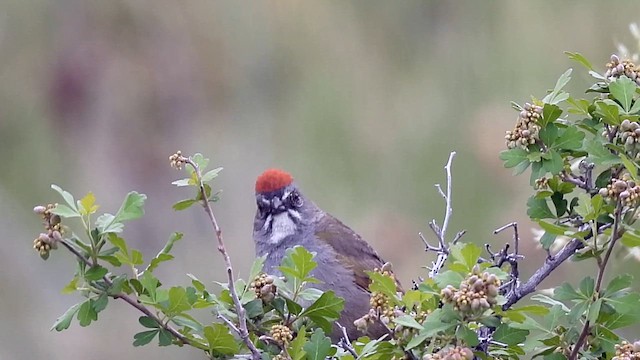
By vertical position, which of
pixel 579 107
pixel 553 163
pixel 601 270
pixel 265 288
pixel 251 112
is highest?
pixel 251 112

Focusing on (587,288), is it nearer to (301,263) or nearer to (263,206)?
(301,263)

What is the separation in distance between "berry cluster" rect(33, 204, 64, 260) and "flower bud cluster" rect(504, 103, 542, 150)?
2.29ft

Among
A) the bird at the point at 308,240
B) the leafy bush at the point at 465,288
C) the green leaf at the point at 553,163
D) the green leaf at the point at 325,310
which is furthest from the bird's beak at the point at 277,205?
the green leaf at the point at 553,163

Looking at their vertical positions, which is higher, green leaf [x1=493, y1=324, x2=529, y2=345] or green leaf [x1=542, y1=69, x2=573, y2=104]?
green leaf [x1=542, y1=69, x2=573, y2=104]

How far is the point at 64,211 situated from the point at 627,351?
824mm

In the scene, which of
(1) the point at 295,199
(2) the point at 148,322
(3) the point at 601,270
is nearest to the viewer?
(3) the point at 601,270

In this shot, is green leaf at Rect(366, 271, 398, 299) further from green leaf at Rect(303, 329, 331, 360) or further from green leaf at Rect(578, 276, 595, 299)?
green leaf at Rect(578, 276, 595, 299)

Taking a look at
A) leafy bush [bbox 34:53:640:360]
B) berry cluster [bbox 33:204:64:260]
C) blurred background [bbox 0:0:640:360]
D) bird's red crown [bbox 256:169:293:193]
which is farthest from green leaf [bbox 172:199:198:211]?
blurred background [bbox 0:0:640:360]

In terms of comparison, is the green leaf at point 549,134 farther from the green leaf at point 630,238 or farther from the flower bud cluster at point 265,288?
the flower bud cluster at point 265,288

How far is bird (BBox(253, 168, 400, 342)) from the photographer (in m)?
2.96

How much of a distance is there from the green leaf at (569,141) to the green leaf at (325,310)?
41 cm

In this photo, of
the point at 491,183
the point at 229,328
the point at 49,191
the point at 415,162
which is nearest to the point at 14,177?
the point at 49,191

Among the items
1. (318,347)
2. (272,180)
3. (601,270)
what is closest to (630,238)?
(601,270)

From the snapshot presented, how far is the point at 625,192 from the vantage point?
1.32 m
